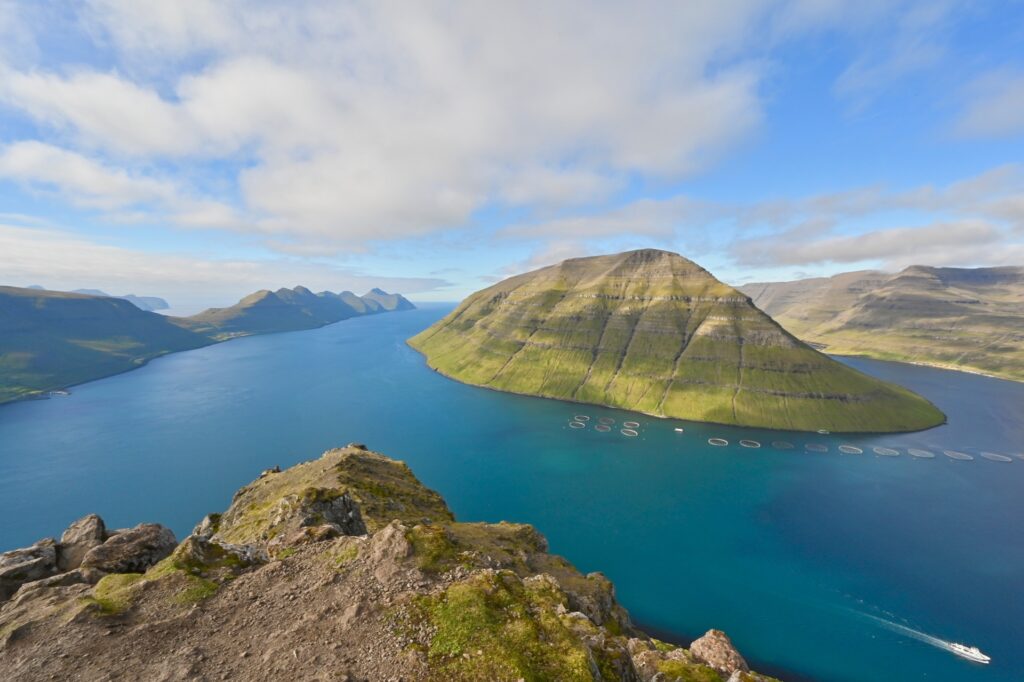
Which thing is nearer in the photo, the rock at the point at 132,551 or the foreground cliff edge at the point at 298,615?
the foreground cliff edge at the point at 298,615

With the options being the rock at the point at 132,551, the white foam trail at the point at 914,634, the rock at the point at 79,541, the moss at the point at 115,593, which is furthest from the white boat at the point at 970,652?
the rock at the point at 79,541

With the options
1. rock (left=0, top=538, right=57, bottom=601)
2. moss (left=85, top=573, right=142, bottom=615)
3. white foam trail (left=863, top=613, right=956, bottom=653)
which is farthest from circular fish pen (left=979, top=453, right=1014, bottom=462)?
rock (left=0, top=538, right=57, bottom=601)

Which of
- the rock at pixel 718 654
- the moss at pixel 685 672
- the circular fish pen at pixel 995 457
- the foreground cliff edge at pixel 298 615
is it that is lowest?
the circular fish pen at pixel 995 457

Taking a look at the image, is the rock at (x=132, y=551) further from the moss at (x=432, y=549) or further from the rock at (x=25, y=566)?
the moss at (x=432, y=549)

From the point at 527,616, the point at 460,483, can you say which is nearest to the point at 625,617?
the point at 527,616

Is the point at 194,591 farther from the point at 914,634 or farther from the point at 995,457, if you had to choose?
the point at 995,457

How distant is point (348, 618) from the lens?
81.1ft

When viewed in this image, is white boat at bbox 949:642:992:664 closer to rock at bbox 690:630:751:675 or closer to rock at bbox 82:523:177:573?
rock at bbox 690:630:751:675

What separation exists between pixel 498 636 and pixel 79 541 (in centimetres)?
4113

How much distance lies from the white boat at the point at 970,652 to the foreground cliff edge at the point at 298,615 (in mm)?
80360

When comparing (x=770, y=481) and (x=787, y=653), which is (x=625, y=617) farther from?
(x=770, y=481)

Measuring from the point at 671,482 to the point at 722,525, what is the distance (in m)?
26.6

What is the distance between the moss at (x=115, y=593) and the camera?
82.3 feet

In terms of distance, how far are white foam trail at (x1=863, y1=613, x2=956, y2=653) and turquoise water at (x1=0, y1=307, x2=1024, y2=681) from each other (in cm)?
66
